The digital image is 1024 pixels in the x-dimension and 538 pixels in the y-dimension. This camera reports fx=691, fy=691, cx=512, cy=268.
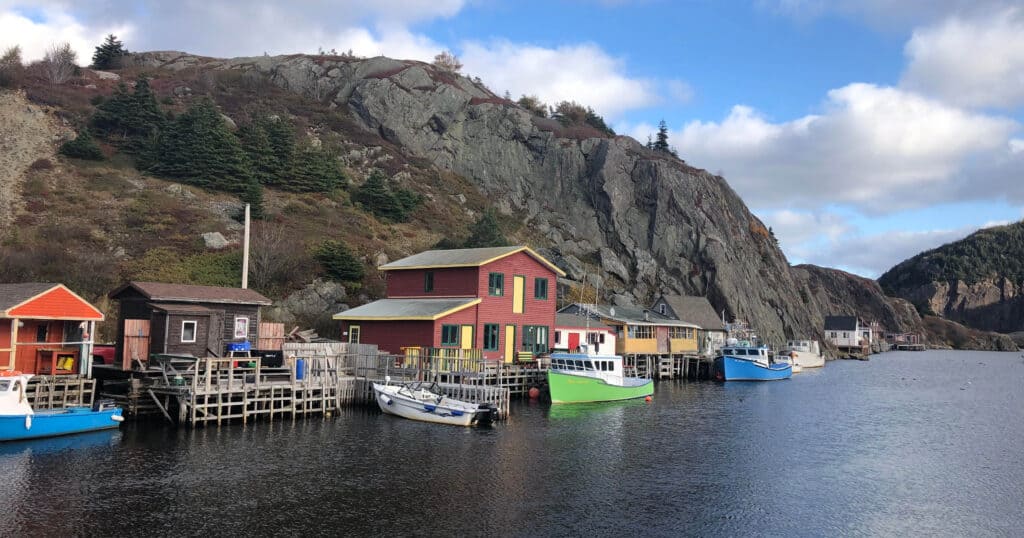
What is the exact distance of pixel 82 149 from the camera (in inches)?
3118

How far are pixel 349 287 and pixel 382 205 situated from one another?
25308mm

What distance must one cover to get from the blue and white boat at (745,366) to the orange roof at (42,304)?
5575 centimetres

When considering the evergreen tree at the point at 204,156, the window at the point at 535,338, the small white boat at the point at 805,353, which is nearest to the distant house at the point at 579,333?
the window at the point at 535,338

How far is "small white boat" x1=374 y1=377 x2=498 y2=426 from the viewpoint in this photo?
3556cm

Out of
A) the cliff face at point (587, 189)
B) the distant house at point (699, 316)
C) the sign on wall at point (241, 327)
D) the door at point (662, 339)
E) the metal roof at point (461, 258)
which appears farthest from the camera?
the cliff face at point (587, 189)

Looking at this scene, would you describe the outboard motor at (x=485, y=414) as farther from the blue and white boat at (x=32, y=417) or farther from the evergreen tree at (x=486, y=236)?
the evergreen tree at (x=486, y=236)

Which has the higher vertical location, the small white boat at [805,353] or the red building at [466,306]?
the red building at [466,306]

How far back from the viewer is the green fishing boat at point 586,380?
44688mm

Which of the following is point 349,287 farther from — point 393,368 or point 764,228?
point 764,228

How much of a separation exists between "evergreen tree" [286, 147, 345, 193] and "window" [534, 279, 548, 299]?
43.4 metres

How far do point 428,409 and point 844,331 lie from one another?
419ft

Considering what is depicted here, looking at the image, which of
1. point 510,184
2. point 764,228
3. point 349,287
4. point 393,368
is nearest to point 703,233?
point 764,228

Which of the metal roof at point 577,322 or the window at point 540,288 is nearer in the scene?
the window at point 540,288

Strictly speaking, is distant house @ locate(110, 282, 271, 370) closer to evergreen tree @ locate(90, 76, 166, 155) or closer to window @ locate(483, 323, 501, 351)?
window @ locate(483, 323, 501, 351)
